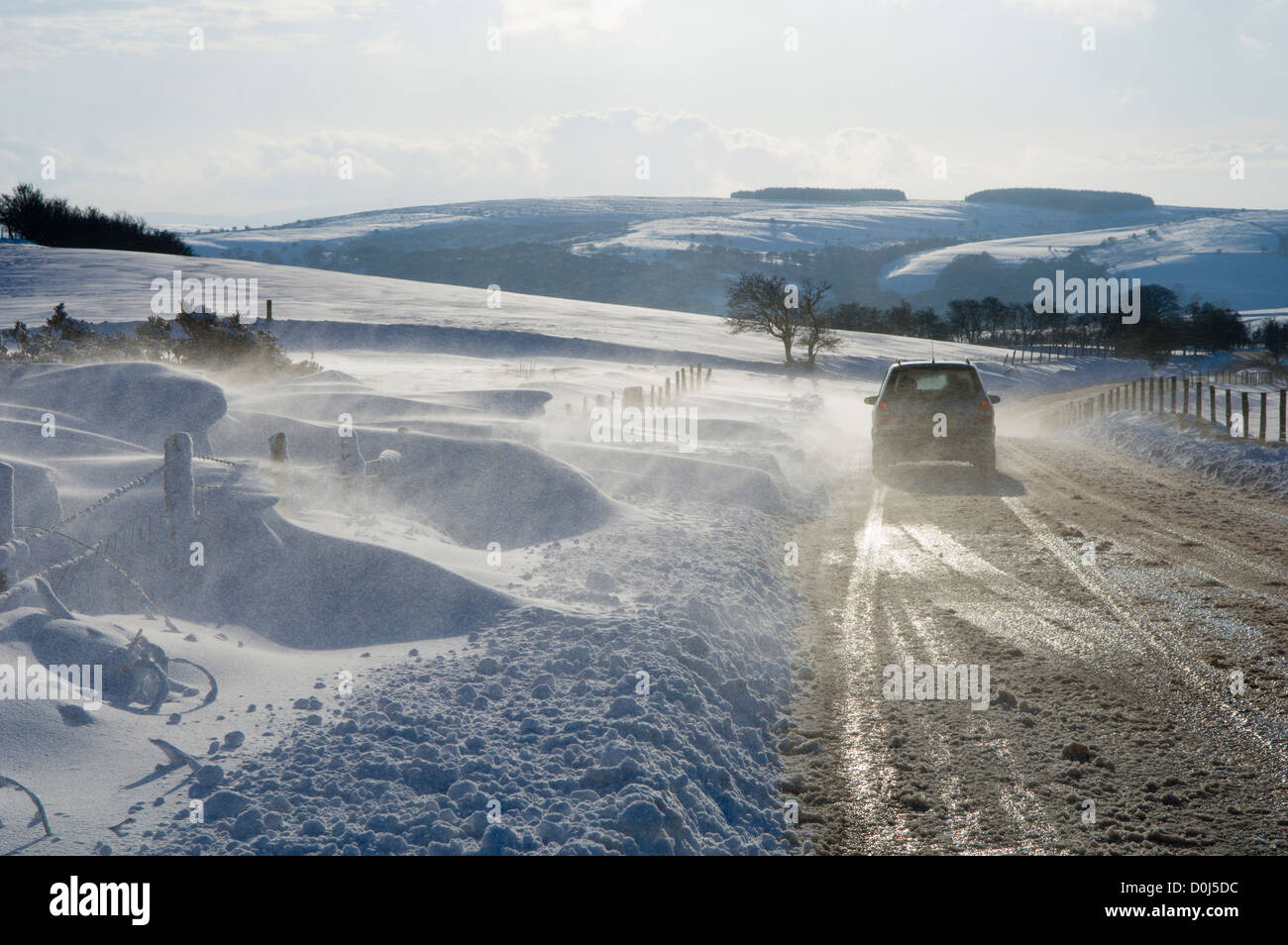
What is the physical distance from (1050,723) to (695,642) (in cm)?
220

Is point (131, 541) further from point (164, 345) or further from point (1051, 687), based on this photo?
point (164, 345)

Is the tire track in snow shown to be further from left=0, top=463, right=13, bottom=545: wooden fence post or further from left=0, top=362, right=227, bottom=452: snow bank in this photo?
left=0, top=362, right=227, bottom=452: snow bank

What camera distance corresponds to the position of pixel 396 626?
654 centimetres

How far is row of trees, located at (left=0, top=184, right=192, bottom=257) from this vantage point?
237 feet

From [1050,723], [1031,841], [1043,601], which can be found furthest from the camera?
[1043,601]

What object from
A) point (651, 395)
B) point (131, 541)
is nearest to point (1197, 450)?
point (651, 395)

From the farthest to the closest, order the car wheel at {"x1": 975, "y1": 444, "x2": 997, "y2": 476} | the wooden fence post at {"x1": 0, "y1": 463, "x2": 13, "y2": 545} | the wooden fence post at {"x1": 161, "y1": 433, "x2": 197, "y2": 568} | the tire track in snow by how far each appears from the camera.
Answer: the car wheel at {"x1": 975, "y1": 444, "x2": 997, "y2": 476} < the wooden fence post at {"x1": 161, "y1": 433, "x2": 197, "y2": 568} < the wooden fence post at {"x1": 0, "y1": 463, "x2": 13, "y2": 545} < the tire track in snow

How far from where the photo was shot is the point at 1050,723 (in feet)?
16.9

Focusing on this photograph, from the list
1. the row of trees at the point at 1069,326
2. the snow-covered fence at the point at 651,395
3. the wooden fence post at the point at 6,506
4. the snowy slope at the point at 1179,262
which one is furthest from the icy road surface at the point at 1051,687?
the snowy slope at the point at 1179,262

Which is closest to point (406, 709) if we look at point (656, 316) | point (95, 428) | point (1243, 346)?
point (95, 428)

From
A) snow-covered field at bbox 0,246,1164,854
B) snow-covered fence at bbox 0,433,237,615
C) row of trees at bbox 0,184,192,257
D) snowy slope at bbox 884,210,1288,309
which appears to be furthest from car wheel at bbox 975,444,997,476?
snowy slope at bbox 884,210,1288,309

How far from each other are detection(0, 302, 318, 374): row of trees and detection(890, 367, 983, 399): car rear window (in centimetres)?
1381

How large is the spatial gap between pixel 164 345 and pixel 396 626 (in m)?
16.1
